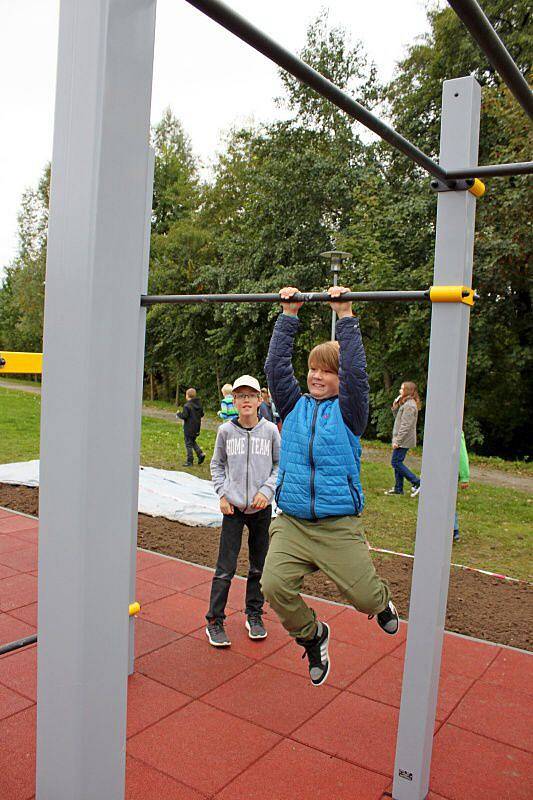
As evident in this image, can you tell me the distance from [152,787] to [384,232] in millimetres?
15174

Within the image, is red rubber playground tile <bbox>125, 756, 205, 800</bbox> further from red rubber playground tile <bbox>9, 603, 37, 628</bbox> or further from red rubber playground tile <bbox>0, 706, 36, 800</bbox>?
red rubber playground tile <bbox>9, 603, 37, 628</bbox>

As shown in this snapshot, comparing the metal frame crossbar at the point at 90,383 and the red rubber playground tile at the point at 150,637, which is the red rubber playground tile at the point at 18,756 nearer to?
the red rubber playground tile at the point at 150,637

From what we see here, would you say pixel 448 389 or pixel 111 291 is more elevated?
pixel 111 291

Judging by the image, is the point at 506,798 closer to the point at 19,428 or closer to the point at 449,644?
the point at 449,644

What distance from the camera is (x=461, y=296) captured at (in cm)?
233

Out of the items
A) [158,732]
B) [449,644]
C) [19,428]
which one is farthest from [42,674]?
[19,428]

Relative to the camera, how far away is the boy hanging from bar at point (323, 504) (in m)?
2.90

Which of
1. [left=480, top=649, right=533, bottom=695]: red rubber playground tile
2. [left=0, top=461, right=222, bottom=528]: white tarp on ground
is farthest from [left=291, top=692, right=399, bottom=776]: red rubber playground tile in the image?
[left=0, top=461, right=222, bottom=528]: white tarp on ground

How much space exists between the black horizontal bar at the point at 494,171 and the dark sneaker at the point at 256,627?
285cm

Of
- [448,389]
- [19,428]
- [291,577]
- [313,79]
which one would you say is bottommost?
[19,428]

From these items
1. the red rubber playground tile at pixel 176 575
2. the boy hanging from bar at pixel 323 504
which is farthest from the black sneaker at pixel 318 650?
the red rubber playground tile at pixel 176 575

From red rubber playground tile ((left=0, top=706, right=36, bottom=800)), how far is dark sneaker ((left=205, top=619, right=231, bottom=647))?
1.12 meters

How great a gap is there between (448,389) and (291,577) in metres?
1.12

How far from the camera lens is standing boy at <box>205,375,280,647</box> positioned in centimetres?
395
